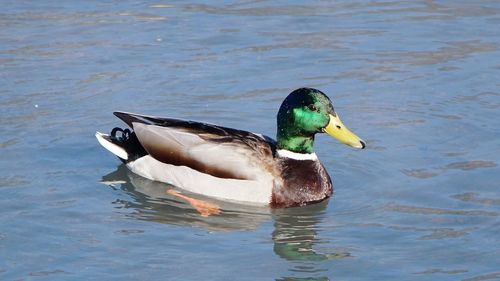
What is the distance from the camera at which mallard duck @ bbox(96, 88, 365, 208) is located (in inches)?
428

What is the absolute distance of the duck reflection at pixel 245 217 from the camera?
9547mm

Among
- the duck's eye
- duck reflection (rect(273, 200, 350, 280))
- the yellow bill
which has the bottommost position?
duck reflection (rect(273, 200, 350, 280))

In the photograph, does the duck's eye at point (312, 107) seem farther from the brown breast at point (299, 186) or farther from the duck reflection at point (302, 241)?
the duck reflection at point (302, 241)

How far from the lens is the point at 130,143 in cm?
1159

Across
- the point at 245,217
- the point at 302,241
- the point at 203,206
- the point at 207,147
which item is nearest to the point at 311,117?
the point at 207,147

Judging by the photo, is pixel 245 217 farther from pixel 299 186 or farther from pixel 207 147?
pixel 207 147

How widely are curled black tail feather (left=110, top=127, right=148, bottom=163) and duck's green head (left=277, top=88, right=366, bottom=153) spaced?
4.43ft

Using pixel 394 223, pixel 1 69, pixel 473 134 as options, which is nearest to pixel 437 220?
pixel 394 223

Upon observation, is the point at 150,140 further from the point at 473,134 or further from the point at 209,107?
the point at 473,134

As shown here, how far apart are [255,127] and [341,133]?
73.2 inches

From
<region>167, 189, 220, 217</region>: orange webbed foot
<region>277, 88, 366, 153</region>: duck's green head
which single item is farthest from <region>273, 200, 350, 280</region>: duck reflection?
<region>277, 88, 366, 153</region>: duck's green head

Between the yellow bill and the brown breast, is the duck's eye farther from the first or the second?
the brown breast

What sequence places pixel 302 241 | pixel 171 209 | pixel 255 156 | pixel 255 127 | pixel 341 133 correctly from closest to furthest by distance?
pixel 302 241
pixel 171 209
pixel 341 133
pixel 255 156
pixel 255 127

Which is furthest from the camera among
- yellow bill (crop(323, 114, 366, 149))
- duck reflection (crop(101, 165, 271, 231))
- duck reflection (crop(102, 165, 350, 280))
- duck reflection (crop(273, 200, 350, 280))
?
yellow bill (crop(323, 114, 366, 149))
